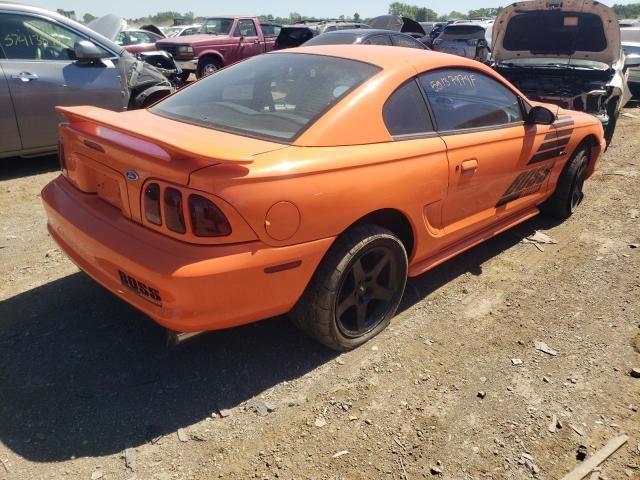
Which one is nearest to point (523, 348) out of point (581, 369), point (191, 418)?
point (581, 369)

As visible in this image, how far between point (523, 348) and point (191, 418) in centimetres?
187

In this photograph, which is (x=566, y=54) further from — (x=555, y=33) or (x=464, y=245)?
(x=464, y=245)

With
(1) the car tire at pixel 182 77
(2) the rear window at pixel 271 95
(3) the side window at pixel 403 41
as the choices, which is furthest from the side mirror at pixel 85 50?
(3) the side window at pixel 403 41

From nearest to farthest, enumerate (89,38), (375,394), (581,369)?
(375,394) < (581,369) < (89,38)

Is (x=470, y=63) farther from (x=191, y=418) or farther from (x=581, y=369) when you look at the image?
(x=191, y=418)

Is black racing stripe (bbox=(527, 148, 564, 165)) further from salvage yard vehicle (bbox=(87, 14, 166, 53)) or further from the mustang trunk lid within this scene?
salvage yard vehicle (bbox=(87, 14, 166, 53))

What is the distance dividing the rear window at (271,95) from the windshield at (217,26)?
1257cm

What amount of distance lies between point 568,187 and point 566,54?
369 cm

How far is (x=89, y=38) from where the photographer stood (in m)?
5.86

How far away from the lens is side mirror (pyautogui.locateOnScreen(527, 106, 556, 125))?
3.74m

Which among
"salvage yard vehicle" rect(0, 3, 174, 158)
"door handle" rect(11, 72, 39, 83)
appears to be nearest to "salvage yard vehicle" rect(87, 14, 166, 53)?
"salvage yard vehicle" rect(0, 3, 174, 158)

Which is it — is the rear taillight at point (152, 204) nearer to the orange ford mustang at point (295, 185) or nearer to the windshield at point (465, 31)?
the orange ford mustang at point (295, 185)

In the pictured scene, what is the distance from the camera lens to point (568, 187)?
4.61 m

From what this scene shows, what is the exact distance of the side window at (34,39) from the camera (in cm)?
532
